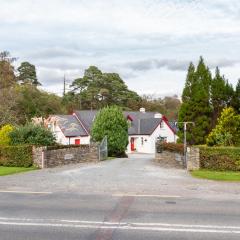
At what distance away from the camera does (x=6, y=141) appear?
1329 inches

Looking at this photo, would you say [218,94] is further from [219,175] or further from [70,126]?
[70,126]

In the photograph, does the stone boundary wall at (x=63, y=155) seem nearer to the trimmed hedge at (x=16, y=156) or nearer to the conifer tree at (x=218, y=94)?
the trimmed hedge at (x=16, y=156)

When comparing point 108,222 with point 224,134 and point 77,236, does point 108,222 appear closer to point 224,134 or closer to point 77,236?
point 77,236

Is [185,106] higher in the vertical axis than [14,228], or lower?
higher

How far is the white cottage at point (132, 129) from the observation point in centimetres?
6506

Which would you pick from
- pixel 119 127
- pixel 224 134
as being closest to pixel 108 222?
pixel 224 134

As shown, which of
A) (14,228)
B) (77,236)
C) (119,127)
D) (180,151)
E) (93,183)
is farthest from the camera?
(119,127)

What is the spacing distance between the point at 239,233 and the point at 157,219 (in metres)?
2.34

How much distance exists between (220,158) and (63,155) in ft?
39.5

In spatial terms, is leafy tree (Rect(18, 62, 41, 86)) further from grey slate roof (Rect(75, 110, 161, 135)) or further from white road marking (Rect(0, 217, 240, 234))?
white road marking (Rect(0, 217, 240, 234))

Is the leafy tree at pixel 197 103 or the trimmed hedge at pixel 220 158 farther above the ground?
the leafy tree at pixel 197 103

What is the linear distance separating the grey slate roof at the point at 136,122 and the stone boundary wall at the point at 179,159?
103ft

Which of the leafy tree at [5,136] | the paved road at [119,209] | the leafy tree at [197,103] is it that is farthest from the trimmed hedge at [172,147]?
the leafy tree at [5,136]

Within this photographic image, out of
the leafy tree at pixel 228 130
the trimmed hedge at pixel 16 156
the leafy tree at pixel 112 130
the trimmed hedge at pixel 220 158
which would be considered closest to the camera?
the trimmed hedge at pixel 220 158
